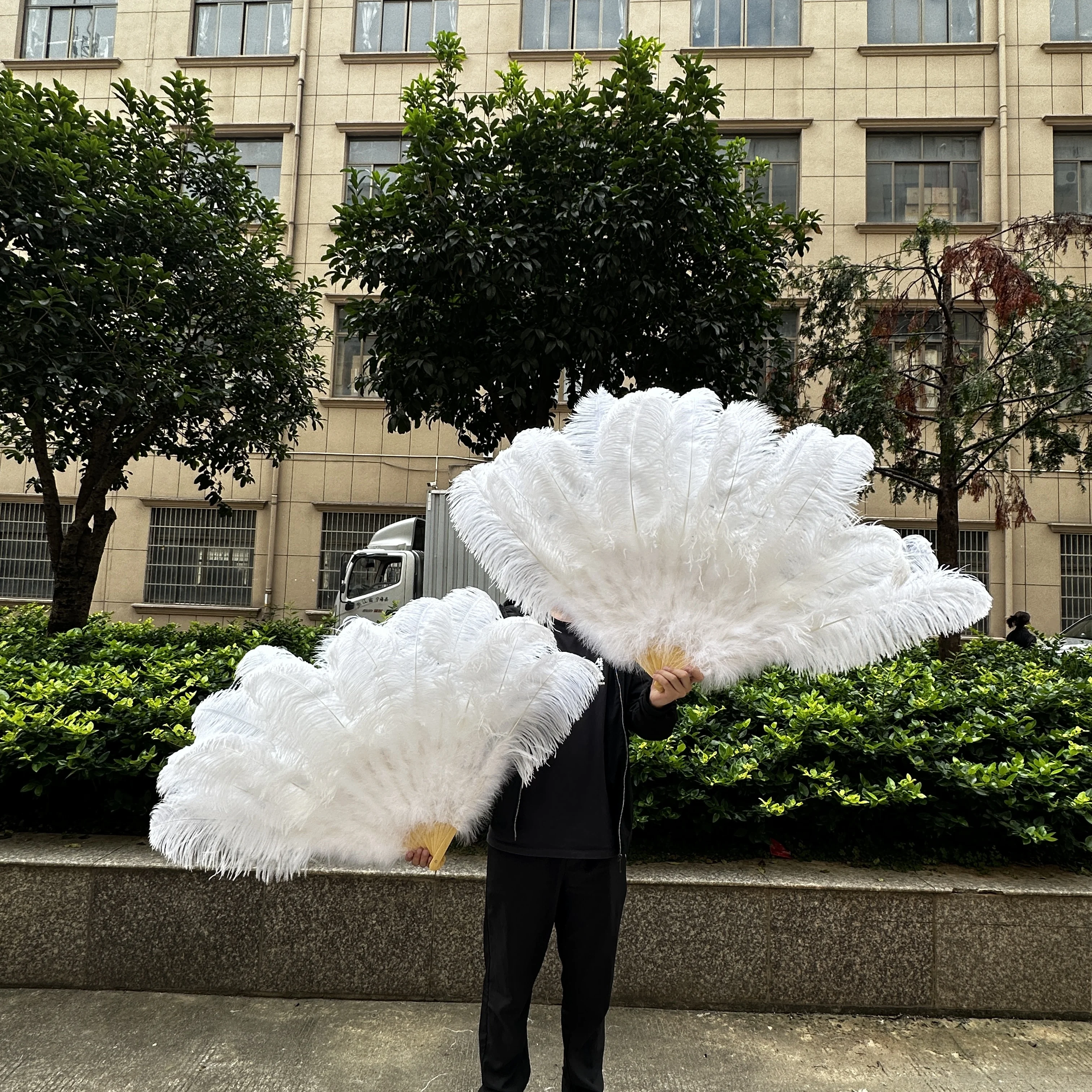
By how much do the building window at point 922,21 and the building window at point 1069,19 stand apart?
49.4 inches

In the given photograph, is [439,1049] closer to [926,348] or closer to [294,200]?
[926,348]

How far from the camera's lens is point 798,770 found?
3.81 m

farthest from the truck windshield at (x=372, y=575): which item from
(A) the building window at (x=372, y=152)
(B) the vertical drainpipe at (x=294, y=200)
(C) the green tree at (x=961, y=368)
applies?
(A) the building window at (x=372, y=152)

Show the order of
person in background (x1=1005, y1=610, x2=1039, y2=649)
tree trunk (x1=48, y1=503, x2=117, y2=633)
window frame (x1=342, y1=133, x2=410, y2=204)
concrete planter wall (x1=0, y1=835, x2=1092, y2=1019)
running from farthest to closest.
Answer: window frame (x1=342, y1=133, x2=410, y2=204) → person in background (x1=1005, y1=610, x2=1039, y2=649) → tree trunk (x1=48, y1=503, x2=117, y2=633) → concrete planter wall (x1=0, y1=835, x2=1092, y2=1019)

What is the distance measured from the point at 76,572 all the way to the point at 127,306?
2.65 metres

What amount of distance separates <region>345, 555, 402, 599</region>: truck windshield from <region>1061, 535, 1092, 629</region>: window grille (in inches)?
430

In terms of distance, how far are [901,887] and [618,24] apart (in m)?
16.8

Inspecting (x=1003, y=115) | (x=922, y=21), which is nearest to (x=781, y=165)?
(x=922, y=21)

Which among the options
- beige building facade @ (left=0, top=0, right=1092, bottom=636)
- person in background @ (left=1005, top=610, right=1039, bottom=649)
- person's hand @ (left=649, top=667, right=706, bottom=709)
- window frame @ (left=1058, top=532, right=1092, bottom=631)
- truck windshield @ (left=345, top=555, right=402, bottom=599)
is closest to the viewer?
person's hand @ (left=649, top=667, right=706, bottom=709)

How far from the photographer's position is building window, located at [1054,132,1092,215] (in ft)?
49.6

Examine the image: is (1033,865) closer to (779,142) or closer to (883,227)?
(883,227)

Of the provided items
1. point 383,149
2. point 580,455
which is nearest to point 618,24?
point 383,149

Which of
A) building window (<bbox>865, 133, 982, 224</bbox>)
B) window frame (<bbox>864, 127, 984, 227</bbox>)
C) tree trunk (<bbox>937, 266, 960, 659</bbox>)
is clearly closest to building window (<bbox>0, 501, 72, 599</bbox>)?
tree trunk (<bbox>937, 266, 960, 659</bbox>)

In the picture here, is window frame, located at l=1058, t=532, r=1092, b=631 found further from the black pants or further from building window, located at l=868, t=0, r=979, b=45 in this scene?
the black pants
